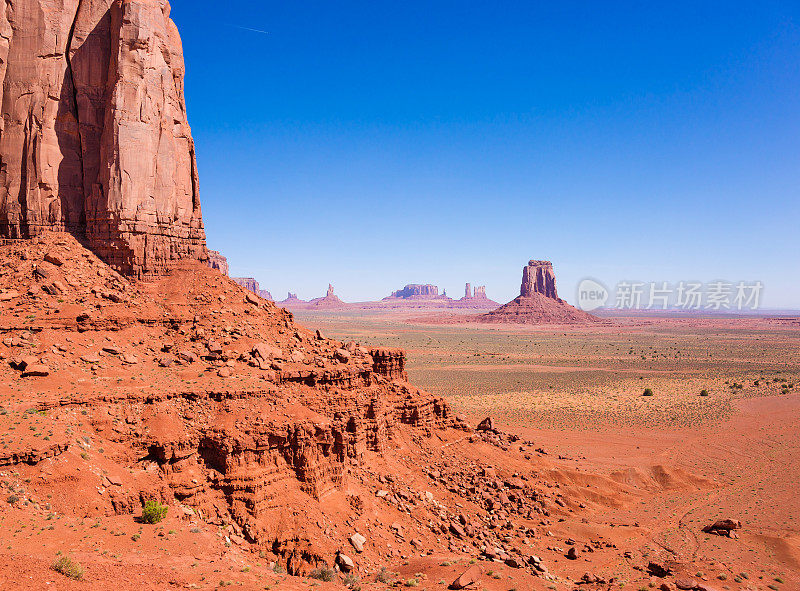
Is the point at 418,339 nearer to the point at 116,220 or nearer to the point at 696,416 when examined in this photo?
the point at 696,416

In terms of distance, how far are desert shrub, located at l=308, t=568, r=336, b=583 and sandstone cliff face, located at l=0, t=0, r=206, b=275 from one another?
58.0 feet

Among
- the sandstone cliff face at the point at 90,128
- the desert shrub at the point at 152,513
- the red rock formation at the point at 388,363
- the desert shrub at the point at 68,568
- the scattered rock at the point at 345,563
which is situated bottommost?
the scattered rock at the point at 345,563

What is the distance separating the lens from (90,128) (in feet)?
85.9

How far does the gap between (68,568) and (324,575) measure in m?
8.03

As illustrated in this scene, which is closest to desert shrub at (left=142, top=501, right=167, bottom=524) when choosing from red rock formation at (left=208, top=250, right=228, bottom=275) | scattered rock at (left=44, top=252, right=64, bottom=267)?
scattered rock at (left=44, top=252, right=64, bottom=267)

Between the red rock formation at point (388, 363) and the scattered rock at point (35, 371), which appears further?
the red rock formation at point (388, 363)

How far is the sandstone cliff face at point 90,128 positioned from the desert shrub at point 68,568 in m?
17.5

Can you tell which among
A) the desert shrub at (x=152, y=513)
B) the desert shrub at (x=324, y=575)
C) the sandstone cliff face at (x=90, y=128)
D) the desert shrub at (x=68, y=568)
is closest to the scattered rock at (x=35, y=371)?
the desert shrub at (x=152, y=513)

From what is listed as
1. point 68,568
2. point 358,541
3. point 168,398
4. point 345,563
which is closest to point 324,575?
point 345,563

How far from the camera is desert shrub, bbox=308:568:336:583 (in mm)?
16750

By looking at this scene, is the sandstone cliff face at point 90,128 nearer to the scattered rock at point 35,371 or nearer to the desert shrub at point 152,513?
the scattered rock at point 35,371

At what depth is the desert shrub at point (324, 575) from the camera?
1675 centimetres

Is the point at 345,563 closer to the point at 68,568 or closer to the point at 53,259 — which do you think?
the point at 68,568

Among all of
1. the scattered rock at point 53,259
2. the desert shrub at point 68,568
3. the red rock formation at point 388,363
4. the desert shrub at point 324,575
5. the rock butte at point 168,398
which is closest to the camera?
the desert shrub at point 68,568
